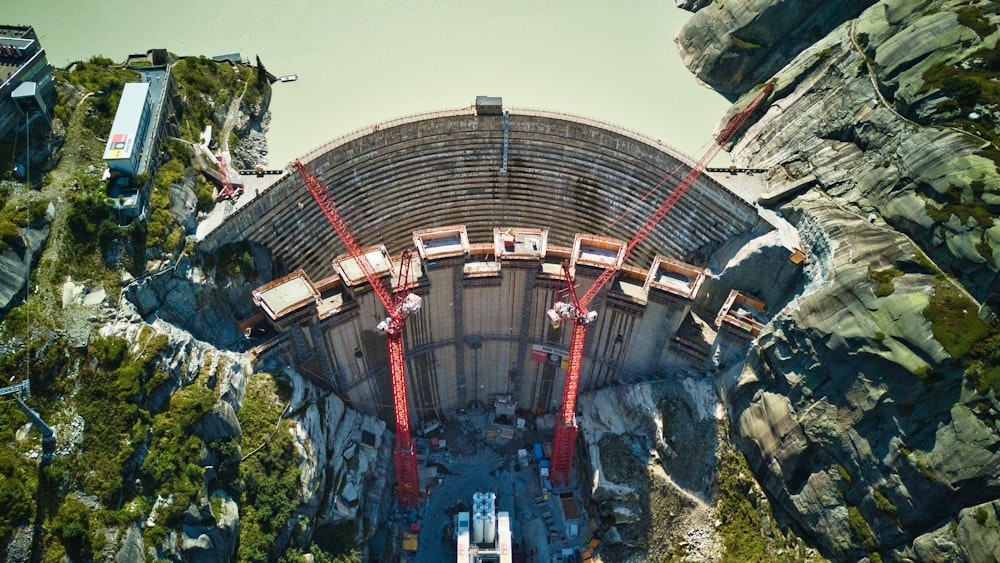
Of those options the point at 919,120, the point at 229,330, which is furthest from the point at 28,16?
the point at 919,120

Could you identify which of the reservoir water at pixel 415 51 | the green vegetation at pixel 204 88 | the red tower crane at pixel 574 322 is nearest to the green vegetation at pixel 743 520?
the red tower crane at pixel 574 322

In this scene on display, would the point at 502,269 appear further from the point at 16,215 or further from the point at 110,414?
the point at 16,215

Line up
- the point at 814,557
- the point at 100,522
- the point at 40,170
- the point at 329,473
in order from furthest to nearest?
the point at 329,473 → the point at 814,557 → the point at 40,170 → the point at 100,522

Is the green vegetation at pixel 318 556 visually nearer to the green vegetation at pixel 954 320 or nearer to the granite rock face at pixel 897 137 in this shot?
the green vegetation at pixel 954 320

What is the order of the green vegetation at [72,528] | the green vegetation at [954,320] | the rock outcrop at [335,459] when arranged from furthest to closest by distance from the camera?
the rock outcrop at [335,459] < the green vegetation at [954,320] < the green vegetation at [72,528]

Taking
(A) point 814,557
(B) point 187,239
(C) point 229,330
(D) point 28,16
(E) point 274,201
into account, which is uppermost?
(D) point 28,16

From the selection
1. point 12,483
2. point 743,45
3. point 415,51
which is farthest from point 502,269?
point 12,483

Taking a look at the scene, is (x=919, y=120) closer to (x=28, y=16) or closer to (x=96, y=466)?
(x=96, y=466)
